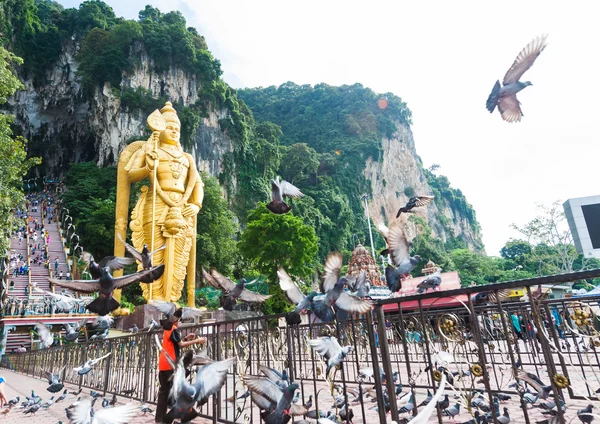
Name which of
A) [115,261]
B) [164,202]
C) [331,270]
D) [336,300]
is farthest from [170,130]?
[336,300]

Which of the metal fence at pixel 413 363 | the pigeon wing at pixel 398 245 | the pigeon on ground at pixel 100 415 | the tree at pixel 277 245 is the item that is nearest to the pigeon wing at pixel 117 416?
the pigeon on ground at pixel 100 415

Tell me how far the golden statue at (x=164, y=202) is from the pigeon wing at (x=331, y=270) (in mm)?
10319

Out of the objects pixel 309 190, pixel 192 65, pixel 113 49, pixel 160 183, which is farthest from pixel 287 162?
pixel 160 183

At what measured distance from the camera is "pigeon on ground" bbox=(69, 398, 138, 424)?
115 inches

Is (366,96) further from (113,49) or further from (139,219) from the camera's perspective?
(139,219)

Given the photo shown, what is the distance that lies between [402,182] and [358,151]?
39.1 feet

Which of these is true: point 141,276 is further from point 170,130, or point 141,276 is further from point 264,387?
point 170,130

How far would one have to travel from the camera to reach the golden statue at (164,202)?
13078 millimetres

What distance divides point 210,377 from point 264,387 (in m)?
0.41

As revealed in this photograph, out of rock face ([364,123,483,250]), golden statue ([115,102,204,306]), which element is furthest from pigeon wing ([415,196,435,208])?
rock face ([364,123,483,250])

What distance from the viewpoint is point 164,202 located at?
44.4 feet

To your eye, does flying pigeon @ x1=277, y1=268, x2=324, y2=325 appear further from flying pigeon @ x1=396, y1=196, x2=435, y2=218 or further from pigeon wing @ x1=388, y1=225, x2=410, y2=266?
flying pigeon @ x1=396, y1=196, x2=435, y2=218

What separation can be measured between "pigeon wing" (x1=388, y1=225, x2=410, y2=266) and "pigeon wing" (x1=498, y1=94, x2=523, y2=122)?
1.74 m

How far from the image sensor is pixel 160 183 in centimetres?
1376
